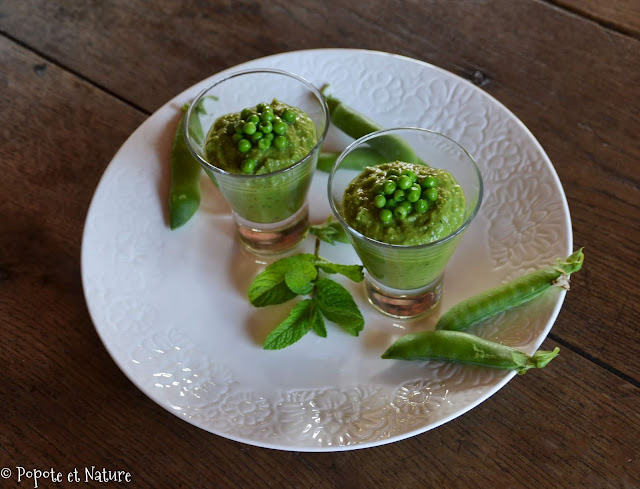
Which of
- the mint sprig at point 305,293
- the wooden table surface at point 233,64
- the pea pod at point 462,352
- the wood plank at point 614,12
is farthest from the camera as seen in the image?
the wood plank at point 614,12

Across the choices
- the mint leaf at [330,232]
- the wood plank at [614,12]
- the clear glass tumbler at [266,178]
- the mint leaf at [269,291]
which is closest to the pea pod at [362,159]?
the clear glass tumbler at [266,178]

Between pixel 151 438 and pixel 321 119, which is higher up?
pixel 321 119

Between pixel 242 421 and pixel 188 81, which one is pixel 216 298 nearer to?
pixel 242 421

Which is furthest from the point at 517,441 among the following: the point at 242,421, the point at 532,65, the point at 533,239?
the point at 532,65

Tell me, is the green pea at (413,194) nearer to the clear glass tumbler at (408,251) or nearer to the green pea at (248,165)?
the clear glass tumbler at (408,251)

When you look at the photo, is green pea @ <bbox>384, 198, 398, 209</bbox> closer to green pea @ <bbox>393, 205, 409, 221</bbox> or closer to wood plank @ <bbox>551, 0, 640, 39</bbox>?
green pea @ <bbox>393, 205, 409, 221</bbox>

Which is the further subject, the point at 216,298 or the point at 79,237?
the point at 79,237

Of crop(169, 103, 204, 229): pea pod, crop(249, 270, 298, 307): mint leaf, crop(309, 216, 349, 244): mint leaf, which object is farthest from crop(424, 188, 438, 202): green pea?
crop(169, 103, 204, 229): pea pod
